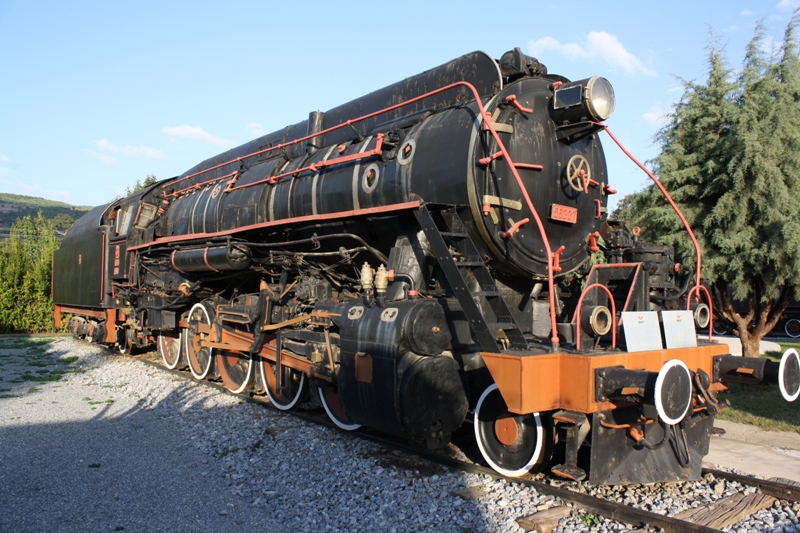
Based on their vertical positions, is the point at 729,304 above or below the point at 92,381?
above

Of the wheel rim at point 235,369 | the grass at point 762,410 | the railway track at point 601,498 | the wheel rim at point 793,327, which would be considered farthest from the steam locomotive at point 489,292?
the wheel rim at point 793,327

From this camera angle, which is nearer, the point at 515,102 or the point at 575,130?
the point at 515,102

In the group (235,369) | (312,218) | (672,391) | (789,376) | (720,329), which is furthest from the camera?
(720,329)

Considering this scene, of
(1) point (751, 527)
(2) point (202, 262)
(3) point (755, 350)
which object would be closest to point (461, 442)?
(1) point (751, 527)

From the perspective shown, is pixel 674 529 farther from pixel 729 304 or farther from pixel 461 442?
pixel 729 304

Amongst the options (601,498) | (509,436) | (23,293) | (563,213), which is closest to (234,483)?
(509,436)

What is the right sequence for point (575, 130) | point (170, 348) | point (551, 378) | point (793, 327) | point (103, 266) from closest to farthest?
point (551, 378) → point (575, 130) → point (170, 348) → point (103, 266) → point (793, 327)

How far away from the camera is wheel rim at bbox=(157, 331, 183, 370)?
11.3m

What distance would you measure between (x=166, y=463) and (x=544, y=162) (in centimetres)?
446

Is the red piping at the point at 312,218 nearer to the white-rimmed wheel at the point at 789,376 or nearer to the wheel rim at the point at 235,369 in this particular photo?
the wheel rim at the point at 235,369

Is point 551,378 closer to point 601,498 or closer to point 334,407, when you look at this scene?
point 601,498

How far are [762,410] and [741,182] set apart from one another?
326 centimetres

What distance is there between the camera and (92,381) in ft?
34.0

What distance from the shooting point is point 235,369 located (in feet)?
30.1
